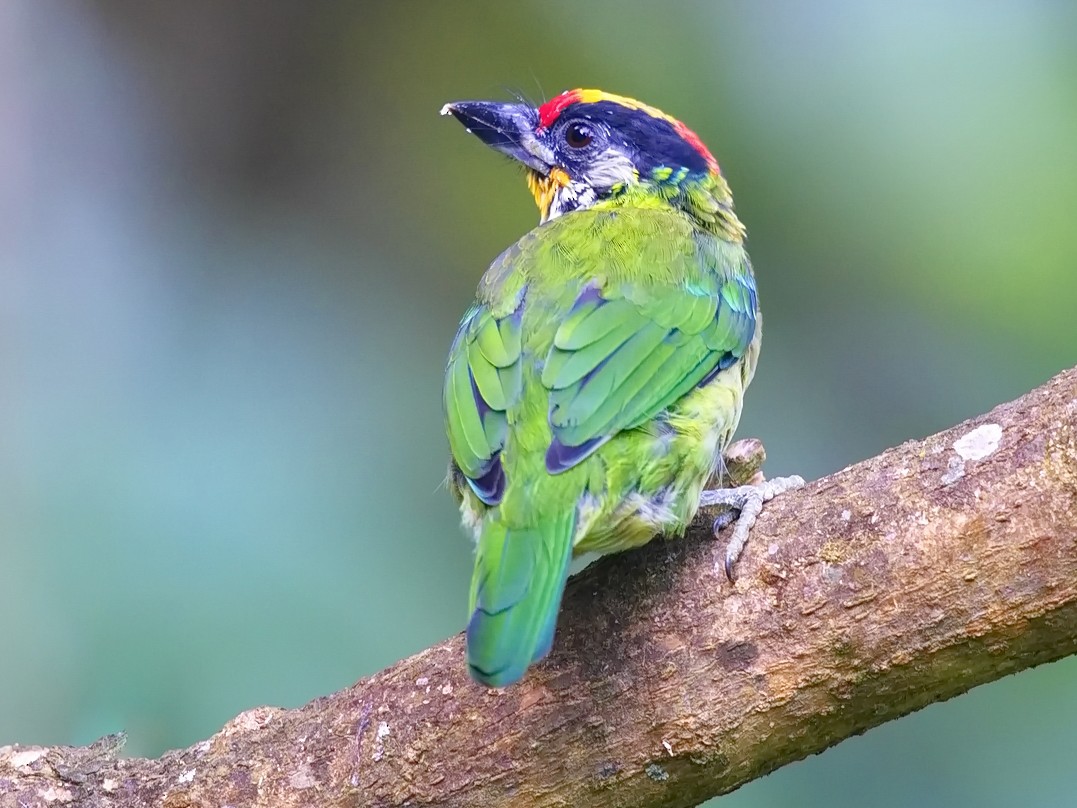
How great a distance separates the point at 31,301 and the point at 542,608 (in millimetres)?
3670

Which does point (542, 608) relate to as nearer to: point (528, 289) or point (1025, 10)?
point (528, 289)

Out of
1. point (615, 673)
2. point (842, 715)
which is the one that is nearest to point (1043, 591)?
point (842, 715)

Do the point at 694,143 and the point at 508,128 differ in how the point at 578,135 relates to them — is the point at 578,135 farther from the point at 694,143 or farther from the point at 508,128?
the point at 694,143

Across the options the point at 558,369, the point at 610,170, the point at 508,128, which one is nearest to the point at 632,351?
the point at 558,369

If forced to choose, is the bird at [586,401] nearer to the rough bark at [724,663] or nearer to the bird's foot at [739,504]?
the bird's foot at [739,504]

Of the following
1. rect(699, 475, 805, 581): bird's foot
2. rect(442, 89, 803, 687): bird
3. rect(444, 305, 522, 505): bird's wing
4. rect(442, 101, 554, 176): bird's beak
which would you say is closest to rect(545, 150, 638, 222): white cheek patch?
rect(442, 101, 554, 176): bird's beak

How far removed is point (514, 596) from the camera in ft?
6.14

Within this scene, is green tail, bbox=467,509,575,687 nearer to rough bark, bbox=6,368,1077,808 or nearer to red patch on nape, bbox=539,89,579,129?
rough bark, bbox=6,368,1077,808

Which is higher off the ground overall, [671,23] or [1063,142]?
[671,23]

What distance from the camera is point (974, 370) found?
167 inches

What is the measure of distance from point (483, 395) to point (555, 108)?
4.66 ft

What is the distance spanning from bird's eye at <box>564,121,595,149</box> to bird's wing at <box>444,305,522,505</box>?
0.95 m

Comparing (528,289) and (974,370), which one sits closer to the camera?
(528,289)

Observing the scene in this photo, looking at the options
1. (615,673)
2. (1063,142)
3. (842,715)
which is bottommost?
(842,715)
